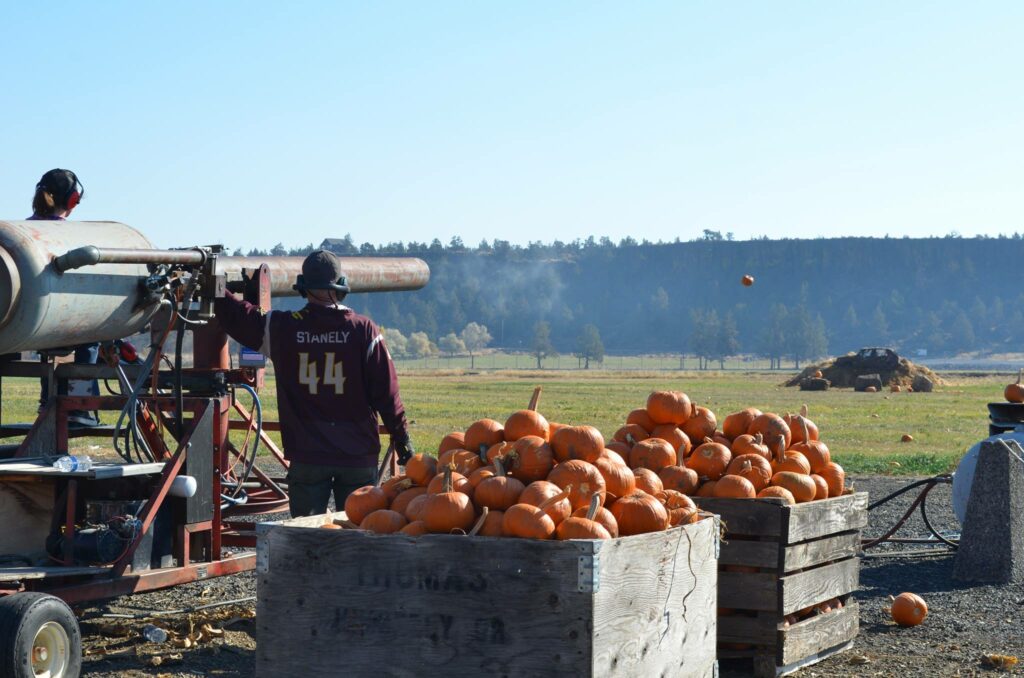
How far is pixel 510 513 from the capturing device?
5559 millimetres

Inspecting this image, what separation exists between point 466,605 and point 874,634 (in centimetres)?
402

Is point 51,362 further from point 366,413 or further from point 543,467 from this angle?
point 543,467

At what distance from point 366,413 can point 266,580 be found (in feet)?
5.99

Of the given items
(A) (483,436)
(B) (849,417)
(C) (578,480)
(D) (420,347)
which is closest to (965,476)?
(A) (483,436)

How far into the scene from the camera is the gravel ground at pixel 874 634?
23.9 ft

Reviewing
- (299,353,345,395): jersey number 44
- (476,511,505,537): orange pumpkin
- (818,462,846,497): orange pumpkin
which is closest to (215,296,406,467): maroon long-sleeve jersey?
(299,353,345,395): jersey number 44

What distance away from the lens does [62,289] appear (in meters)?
7.09

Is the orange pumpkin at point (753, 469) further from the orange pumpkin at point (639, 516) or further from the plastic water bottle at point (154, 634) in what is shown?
the plastic water bottle at point (154, 634)

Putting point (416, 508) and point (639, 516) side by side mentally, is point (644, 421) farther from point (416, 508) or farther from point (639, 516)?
point (416, 508)

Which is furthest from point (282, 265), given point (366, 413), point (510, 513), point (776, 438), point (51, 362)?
point (510, 513)

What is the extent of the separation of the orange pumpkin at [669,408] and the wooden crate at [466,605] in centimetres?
179

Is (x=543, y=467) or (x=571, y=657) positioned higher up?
(x=543, y=467)

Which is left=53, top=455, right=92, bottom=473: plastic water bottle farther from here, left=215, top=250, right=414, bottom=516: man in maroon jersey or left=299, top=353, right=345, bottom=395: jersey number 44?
left=299, top=353, right=345, bottom=395: jersey number 44

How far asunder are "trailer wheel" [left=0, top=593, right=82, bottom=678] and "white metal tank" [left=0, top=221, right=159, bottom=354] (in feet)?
4.93
